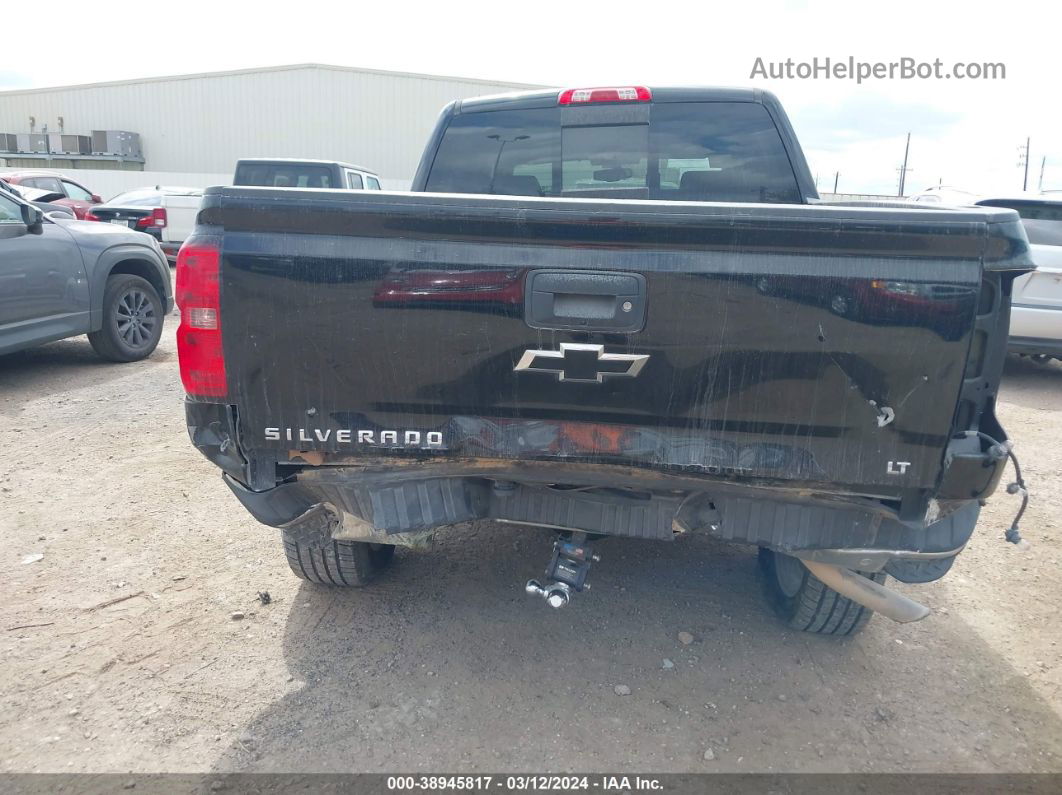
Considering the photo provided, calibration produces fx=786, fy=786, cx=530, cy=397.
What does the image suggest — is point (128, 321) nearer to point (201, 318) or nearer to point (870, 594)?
point (201, 318)

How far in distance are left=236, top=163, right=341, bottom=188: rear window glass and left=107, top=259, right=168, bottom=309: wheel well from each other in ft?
11.7

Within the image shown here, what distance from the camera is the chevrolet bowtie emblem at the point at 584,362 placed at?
2279mm

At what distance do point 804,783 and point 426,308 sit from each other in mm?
1894

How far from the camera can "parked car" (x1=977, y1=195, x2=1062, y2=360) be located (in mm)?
7480

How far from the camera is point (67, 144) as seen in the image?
101ft

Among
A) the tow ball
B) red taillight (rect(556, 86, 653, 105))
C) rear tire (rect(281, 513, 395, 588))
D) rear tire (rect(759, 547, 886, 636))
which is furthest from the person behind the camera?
red taillight (rect(556, 86, 653, 105))

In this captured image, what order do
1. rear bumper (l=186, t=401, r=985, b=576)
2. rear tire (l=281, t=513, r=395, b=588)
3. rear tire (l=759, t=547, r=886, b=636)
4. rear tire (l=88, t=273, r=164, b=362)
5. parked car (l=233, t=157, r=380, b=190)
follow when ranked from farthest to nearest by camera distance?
parked car (l=233, t=157, r=380, b=190), rear tire (l=88, t=273, r=164, b=362), rear tire (l=281, t=513, r=395, b=588), rear tire (l=759, t=547, r=886, b=636), rear bumper (l=186, t=401, r=985, b=576)

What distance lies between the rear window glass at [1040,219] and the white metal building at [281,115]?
2527cm

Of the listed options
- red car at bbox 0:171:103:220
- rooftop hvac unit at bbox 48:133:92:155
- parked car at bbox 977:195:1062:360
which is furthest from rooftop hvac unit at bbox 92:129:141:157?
parked car at bbox 977:195:1062:360

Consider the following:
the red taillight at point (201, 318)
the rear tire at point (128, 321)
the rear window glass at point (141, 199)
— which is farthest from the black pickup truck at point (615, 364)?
the rear window glass at point (141, 199)

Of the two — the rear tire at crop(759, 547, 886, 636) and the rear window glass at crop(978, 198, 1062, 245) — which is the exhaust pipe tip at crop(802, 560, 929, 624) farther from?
the rear window glass at crop(978, 198, 1062, 245)

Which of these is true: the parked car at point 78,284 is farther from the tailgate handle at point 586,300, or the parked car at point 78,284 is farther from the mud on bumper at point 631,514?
the tailgate handle at point 586,300

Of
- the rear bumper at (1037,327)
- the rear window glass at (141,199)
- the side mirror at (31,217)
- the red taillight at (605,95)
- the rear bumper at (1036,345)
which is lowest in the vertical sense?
the rear bumper at (1036,345)

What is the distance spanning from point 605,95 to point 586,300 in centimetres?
197
